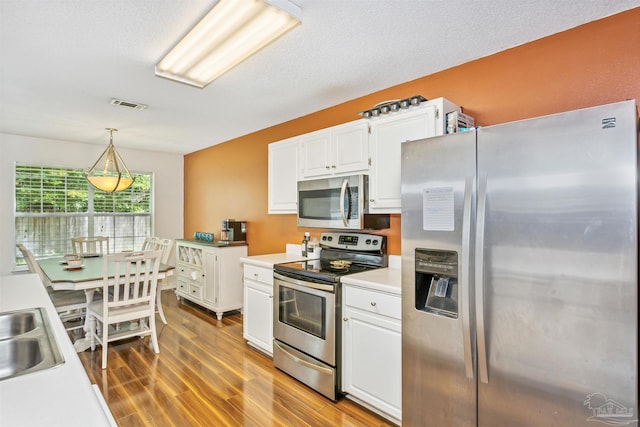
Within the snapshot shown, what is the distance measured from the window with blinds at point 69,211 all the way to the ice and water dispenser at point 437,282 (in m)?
5.29

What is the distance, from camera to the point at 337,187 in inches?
109

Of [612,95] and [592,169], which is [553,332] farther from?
[612,95]

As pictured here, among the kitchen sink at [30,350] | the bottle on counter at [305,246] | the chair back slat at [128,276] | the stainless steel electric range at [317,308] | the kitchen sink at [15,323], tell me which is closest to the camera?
the kitchen sink at [30,350]

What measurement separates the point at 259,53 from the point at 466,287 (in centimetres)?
195

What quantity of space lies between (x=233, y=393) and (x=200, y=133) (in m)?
3.33

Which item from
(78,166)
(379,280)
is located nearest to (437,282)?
(379,280)

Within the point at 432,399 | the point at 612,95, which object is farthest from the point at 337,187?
the point at 612,95

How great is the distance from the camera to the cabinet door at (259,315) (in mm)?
3002

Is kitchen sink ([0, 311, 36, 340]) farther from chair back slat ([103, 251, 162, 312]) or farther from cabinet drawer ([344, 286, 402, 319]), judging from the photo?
cabinet drawer ([344, 286, 402, 319])

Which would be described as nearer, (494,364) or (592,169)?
(592,169)

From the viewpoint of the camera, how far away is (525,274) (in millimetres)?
1455

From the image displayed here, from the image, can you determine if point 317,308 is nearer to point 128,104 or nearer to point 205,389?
point 205,389

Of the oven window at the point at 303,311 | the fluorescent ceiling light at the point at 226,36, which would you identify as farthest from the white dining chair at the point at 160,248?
the fluorescent ceiling light at the point at 226,36

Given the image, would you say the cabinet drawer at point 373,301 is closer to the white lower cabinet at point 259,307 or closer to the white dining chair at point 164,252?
the white lower cabinet at point 259,307
